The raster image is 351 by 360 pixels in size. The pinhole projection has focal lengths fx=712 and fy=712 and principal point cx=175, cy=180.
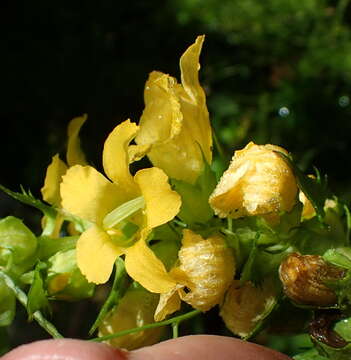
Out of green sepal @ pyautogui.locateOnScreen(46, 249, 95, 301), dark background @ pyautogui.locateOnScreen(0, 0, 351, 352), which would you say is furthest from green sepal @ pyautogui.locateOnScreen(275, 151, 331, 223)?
dark background @ pyautogui.locateOnScreen(0, 0, 351, 352)

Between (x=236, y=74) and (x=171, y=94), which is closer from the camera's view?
(x=171, y=94)

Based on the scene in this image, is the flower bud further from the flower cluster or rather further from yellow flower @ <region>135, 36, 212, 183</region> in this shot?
yellow flower @ <region>135, 36, 212, 183</region>

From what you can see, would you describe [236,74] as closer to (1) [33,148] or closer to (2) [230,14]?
(2) [230,14]

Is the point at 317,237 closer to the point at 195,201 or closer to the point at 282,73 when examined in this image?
the point at 195,201

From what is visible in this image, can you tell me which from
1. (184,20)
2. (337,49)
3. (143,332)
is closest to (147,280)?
(143,332)

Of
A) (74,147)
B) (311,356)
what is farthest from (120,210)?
(311,356)

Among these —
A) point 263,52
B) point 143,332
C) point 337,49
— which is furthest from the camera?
point 263,52
